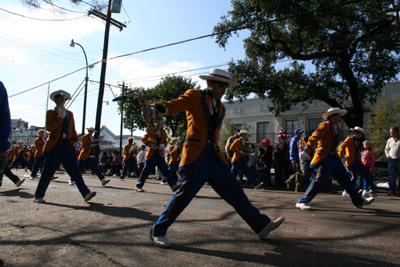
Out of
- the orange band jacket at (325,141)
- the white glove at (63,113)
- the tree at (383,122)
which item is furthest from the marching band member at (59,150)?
the tree at (383,122)

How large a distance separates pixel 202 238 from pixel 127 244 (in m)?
0.81

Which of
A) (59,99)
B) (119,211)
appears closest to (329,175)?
(119,211)

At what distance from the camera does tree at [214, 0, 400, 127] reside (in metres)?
15.4

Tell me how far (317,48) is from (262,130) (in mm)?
21926

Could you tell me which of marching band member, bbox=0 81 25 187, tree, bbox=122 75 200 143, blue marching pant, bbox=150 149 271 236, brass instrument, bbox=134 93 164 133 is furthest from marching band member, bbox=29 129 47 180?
tree, bbox=122 75 200 143

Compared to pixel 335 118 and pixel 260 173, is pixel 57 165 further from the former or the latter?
pixel 260 173

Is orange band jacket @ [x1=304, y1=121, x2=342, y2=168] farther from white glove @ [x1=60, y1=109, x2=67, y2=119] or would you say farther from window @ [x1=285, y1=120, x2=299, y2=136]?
window @ [x1=285, y1=120, x2=299, y2=136]

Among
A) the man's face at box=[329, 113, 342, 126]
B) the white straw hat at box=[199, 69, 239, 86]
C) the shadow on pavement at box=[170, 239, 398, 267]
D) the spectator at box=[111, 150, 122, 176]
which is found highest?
the white straw hat at box=[199, 69, 239, 86]

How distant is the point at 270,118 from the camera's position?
125ft

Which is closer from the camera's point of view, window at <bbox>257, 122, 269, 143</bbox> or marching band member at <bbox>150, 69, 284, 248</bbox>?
marching band member at <bbox>150, 69, 284, 248</bbox>

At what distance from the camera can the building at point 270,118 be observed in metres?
34.4

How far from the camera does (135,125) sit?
124 feet

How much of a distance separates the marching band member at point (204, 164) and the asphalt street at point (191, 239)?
0.24 metres

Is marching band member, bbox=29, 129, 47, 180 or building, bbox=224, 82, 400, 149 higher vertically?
building, bbox=224, 82, 400, 149
